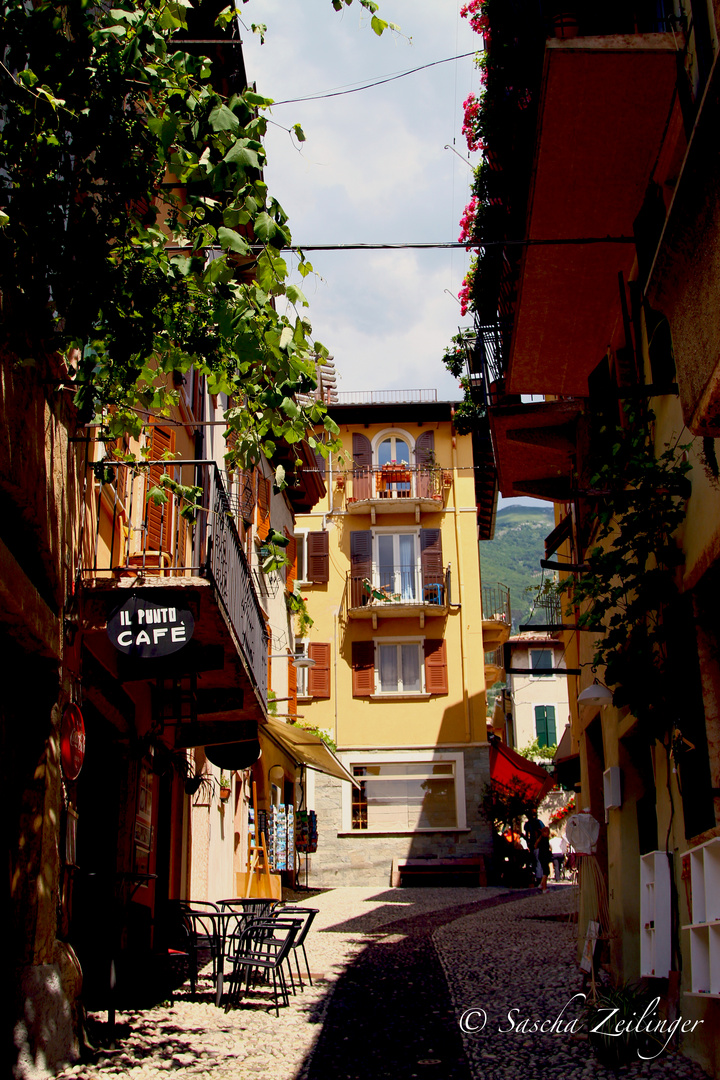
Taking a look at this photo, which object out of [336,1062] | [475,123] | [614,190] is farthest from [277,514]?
[336,1062]

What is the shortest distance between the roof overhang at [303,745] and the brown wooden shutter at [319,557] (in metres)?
13.6

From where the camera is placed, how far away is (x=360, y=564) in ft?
102

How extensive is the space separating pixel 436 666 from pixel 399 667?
45.4 inches

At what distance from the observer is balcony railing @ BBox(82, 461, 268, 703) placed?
7.21 meters

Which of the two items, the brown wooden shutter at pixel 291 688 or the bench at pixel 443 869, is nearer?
the brown wooden shutter at pixel 291 688

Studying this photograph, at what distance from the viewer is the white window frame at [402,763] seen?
27688mm

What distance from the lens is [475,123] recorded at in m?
10.4

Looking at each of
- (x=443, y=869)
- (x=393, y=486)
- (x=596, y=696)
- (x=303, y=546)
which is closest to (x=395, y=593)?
(x=303, y=546)

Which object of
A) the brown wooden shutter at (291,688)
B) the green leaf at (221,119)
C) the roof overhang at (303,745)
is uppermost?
the green leaf at (221,119)

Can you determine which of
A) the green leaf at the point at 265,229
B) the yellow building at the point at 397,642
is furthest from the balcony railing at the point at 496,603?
the green leaf at the point at 265,229

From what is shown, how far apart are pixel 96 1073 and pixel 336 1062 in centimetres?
143

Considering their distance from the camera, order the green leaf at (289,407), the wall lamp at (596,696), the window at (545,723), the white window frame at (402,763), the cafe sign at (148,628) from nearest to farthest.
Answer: the green leaf at (289,407) < the cafe sign at (148,628) < the wall lamp at (596,696) < the white window frame at (402,763) < the window at (545,723)

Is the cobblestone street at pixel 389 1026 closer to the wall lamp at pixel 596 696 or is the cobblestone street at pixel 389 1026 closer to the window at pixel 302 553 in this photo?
the wall lamp at pixel 596 696

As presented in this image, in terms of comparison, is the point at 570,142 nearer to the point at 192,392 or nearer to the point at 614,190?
the point at 614,190
